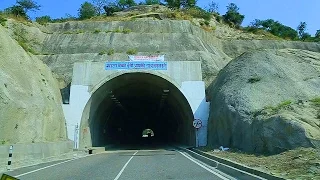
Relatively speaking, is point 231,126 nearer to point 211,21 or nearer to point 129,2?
point 211,21

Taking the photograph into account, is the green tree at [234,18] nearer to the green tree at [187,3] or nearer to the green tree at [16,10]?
the green tree at [187,3]

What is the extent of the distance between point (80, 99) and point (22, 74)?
23.9ft

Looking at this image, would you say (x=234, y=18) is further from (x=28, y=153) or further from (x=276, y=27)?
(x=28, y=153)

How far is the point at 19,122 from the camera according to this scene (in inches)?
916

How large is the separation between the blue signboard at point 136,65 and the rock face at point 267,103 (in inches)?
210

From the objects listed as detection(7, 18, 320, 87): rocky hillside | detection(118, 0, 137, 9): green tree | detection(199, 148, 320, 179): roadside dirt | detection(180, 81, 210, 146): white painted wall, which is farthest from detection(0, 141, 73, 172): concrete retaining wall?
detection(118, 0, 137, 9): green tree

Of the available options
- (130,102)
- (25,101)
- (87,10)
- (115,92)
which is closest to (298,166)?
(25,101)

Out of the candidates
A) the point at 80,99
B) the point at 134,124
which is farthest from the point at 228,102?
the point at 134,124

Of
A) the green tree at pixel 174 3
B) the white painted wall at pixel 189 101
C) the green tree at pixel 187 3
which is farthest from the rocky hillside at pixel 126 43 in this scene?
the green tree at pixel 187 3

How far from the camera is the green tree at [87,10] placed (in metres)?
96.1

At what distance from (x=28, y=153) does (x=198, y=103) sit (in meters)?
17.7

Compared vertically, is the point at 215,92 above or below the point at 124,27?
below

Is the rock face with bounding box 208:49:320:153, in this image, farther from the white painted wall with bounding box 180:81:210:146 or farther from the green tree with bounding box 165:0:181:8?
the green tree with bounding box 165:0:181:8

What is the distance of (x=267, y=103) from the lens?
27.1 metres
